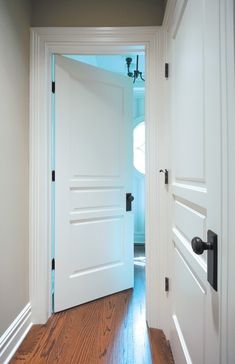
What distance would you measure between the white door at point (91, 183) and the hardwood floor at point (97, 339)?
0.18 meters

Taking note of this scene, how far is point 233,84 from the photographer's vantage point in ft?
2.02

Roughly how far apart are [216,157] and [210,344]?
56 cm

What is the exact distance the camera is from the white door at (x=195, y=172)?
71 centimetres

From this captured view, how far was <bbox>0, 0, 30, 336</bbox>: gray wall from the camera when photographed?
1408 mm

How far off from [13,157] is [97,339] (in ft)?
4.23

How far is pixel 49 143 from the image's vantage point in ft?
6.08

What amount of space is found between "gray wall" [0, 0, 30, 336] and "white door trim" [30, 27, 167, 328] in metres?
0.07

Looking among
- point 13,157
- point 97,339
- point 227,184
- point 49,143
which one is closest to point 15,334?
point 97,339

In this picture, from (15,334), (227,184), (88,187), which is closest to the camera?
(227,184)

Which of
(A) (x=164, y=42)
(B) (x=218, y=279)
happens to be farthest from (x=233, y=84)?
(A) (x=164, y=42)

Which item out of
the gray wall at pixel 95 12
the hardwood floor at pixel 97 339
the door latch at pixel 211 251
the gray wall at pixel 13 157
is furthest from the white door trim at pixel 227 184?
the gray wall at pixel 95 12

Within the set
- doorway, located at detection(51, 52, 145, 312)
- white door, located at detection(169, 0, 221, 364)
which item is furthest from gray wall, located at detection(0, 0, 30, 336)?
white door, located at detection(169, 0, 221, 364)

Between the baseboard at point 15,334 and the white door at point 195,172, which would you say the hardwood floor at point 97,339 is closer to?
the baseboard at point 15,334

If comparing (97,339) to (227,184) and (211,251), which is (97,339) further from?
(227,184)
